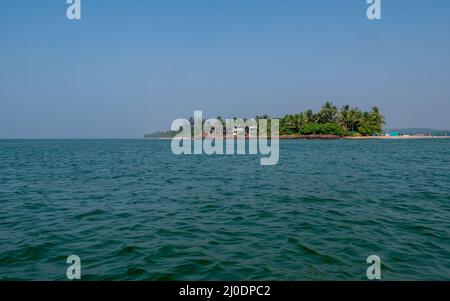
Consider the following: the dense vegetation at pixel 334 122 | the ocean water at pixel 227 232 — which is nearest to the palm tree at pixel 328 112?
the dense vegetation at pixel 334 122

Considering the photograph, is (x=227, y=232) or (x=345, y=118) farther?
(x=345, y=118)

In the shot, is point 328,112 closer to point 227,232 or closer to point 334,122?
point 334,122

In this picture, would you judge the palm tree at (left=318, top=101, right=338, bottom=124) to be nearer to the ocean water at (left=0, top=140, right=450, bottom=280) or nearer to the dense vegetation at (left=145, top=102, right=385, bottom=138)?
the dense vegetation at (left=145, top=102, right=385, bottom=138)

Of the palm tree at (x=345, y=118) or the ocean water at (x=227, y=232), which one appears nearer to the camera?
the ocean water at (x=227, y=232)

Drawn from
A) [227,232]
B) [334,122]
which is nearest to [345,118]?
[334,122]

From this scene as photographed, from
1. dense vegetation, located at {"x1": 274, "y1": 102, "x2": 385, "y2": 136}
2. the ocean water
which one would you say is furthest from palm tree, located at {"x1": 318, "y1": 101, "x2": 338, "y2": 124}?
the ocean water

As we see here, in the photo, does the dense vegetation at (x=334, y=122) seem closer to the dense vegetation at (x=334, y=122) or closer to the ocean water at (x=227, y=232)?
the dense vegetation at (x=334, y=122)

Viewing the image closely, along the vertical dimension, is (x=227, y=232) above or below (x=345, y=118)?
below

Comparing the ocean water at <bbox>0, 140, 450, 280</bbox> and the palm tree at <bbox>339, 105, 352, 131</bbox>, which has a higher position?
the palm tree at <bbox>339, 105, 352, 131</bbox>

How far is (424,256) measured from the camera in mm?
8359

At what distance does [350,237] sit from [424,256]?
2.13 meters

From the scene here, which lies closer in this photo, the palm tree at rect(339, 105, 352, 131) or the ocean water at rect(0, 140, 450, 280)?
the ocean water at rect(0, 140, 450, 280)

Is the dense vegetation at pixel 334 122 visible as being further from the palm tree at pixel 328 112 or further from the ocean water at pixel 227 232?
the ocean water at pixel 227 232

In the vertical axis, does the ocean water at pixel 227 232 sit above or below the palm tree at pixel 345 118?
below
